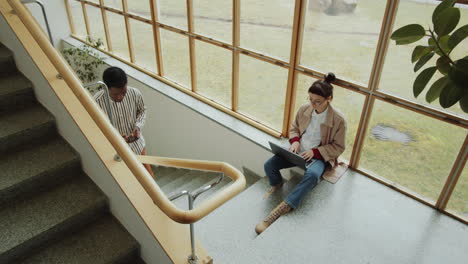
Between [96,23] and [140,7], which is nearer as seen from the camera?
[140,7]

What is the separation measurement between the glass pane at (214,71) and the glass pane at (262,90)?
208 mm

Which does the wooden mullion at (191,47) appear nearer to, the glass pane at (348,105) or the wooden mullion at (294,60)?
the wooden mullion at (294,60)

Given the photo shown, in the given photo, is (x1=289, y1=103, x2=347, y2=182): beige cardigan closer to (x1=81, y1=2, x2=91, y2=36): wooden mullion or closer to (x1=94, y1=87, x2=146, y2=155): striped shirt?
(x1=94, y1=87, x2=146, y2=155): striped shirt

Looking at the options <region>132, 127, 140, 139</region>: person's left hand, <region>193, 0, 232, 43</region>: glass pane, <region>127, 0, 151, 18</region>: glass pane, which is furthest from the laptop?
<region>127, 0, 151, 18</region>: glass pane

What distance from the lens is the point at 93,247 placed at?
187 cm

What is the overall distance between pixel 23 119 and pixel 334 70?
251cm

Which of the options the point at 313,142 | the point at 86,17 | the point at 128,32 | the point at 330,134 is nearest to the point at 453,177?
the point at 330,134

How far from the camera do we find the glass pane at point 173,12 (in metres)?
4.13

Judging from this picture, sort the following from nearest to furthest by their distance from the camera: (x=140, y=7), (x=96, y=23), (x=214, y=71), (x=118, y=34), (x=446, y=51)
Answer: (x=446, y=51), (x=214, y=71), (x=140, y=7), (x=118, y=34), (x=96, y=23)

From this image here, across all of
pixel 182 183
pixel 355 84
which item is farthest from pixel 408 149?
pixel 182 183

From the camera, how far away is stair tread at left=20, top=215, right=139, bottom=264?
70.6 inches

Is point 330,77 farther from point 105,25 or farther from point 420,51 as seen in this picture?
point 105,25

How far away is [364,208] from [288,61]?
1547 millimetres

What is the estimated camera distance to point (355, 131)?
3.10 metres
